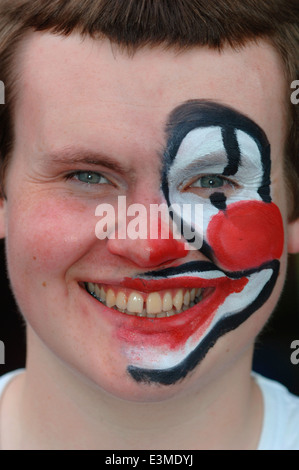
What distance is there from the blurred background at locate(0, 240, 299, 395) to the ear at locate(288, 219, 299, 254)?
159 cm

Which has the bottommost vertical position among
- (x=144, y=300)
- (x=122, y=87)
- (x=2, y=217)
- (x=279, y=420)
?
Answer: (x=279, y=420)

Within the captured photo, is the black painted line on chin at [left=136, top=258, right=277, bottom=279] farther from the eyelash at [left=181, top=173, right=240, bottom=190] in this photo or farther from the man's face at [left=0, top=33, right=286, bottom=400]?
the eyelash at [left=181, top=173, right=240, bottom=190]

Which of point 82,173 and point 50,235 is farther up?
point 82,173

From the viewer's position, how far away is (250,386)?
233 cm

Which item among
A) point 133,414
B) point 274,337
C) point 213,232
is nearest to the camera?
point 213,232

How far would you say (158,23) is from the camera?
174cm

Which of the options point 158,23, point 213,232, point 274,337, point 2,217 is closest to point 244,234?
point 213,232

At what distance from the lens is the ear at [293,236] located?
84.3 inches

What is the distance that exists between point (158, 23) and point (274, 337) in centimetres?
268

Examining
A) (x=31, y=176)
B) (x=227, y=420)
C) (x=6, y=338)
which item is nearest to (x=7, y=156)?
(x=31, y=176)

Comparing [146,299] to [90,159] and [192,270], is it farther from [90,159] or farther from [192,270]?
[90,159]

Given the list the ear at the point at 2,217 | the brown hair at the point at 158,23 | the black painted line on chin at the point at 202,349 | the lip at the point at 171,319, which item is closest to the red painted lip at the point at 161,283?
the lip at the point at 171,319

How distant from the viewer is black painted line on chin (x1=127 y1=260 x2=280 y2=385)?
1.84 m

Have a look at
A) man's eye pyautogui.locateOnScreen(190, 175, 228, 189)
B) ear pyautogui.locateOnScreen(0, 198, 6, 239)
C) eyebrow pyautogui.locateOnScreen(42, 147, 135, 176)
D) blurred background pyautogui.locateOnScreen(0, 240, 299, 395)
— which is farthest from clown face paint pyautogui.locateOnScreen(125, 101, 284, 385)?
blurred background pyautogui.locateOnScreen(0, 240, 299, 395)
